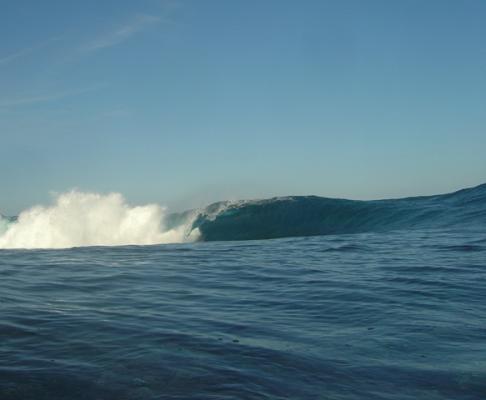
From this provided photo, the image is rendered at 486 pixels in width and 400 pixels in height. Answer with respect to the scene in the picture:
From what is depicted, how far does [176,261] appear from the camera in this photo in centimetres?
1126

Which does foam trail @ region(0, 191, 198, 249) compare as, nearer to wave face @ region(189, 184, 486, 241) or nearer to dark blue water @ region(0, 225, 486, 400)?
wave face @ region(189, 184, 486, 241)


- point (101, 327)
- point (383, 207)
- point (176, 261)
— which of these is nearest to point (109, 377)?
point (101, 327)

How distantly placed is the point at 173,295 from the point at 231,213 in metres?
21.5

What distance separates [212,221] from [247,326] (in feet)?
75.0

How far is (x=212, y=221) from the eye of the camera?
91.9 feet

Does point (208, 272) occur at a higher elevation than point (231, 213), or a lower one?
lower

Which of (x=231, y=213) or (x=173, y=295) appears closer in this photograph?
(x=173, y=295)

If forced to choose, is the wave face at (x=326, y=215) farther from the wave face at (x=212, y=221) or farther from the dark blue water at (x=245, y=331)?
the dark blue water at (x=245, y=331)

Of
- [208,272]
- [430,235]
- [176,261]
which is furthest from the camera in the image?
[430,235]

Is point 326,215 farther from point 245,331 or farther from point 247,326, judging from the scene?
point 245,331

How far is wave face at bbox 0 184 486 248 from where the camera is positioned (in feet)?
81.7

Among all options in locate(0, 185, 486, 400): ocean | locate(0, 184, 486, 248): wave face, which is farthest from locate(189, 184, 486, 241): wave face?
locate(0, 185, 486, 400): ocean

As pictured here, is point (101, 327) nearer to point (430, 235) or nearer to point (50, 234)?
point (430, 235)

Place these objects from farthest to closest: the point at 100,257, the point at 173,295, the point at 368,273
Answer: the point at 100,257
the point at 368,273
the point at 173,295
